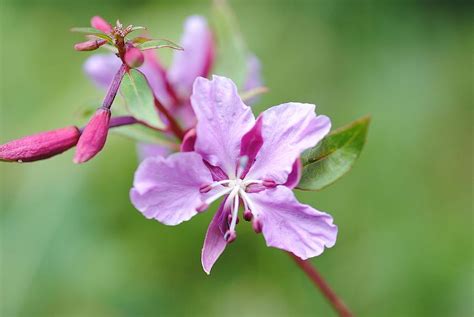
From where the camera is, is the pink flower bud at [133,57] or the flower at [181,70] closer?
the pink flower bud at [133,57]

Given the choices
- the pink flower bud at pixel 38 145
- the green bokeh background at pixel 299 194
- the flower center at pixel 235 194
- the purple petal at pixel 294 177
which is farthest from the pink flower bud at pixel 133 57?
the green bokeh background at pixel 299 194

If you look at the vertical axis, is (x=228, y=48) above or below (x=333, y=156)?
→ above

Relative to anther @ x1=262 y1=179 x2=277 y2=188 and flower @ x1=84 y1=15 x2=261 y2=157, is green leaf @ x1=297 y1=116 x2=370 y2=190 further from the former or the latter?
flower @ x1=84 y1=15 x2=261 y2=157

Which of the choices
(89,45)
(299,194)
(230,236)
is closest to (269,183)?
(230,236)

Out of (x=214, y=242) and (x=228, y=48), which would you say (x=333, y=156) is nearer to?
(x=214, y=242)

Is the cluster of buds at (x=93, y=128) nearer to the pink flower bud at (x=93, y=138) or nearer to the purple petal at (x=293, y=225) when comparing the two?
the pink flower bud at (x=93, y=138)

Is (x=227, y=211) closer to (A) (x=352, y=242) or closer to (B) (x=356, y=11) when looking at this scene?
(A) (x=352, y=242)
